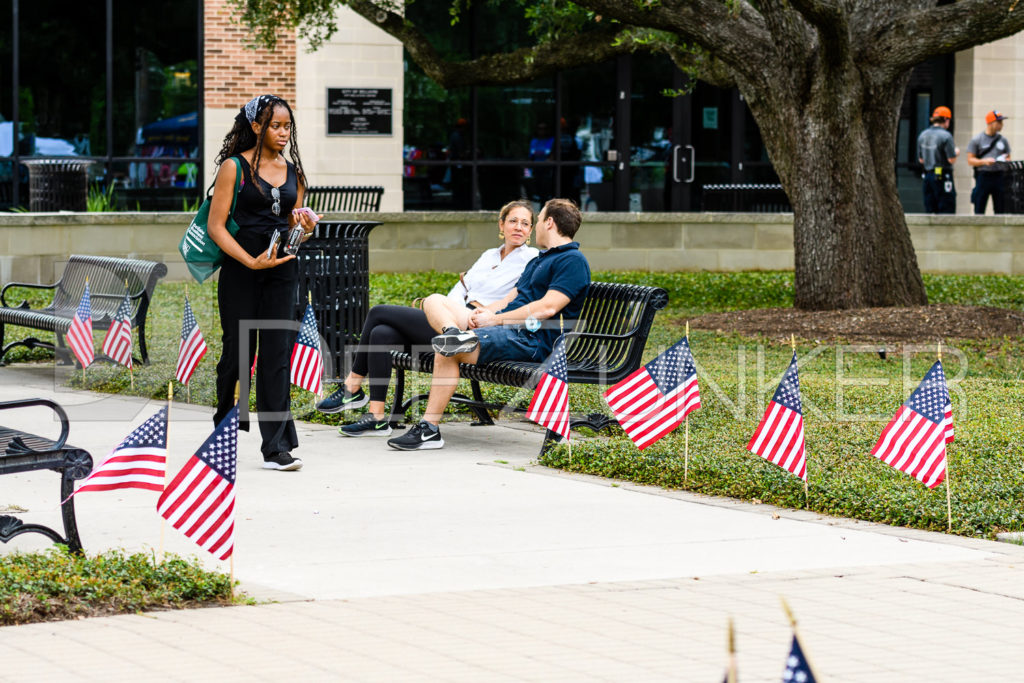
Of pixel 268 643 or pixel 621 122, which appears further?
pixel 621 122

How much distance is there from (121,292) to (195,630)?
7783 mm

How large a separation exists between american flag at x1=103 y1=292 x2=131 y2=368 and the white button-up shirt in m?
2.88

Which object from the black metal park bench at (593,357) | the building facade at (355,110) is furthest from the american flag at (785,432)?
the building facade at (355,110)

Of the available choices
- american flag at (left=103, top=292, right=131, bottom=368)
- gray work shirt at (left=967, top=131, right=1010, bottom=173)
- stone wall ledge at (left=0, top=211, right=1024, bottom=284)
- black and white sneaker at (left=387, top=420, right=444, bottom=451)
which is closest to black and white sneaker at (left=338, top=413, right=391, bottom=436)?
black and white sneaker at (left=387, top=420, right=444, bottom=451)

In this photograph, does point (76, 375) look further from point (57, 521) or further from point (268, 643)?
point (268, 643)

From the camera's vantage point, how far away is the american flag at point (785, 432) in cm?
701

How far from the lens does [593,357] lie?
9039mm

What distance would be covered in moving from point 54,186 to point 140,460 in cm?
1419

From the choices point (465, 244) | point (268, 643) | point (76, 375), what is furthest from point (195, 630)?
point (465, 244)

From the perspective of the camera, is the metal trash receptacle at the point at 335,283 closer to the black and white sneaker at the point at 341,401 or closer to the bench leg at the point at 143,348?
the black and white sneaker at the point at 341,401

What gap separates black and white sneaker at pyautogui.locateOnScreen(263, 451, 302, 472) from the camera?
25.5ft

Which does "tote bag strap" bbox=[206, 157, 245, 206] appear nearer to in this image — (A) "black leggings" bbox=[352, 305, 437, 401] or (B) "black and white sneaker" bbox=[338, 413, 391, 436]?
(A) "black leggings" bbox=[352, 305, 437, 401]

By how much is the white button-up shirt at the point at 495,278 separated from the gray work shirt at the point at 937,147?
15049mm

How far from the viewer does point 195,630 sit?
16.1 feet
